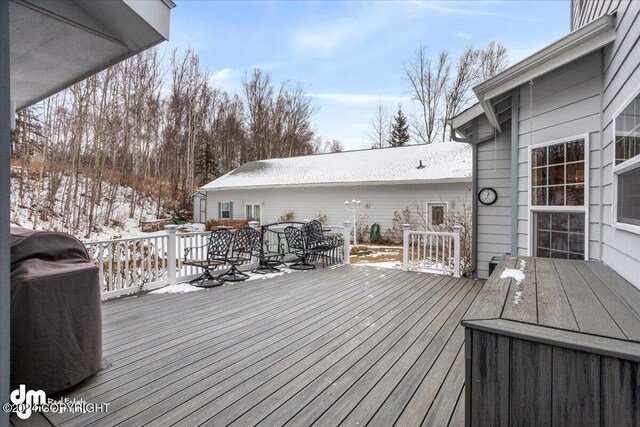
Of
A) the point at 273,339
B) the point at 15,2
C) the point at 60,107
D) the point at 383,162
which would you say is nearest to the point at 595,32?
the point at 273,339

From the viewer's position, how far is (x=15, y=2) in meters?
1.96

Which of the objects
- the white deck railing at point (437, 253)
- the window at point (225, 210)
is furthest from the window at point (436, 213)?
the window at point (225, 210)

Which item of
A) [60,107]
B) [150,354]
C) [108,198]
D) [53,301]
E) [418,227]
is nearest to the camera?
[53,301]

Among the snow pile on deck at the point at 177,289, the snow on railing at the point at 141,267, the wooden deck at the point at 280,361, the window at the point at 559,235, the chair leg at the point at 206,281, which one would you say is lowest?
the wooden deck at the point at 280,361

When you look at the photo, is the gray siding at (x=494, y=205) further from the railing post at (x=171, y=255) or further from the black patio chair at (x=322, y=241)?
the railing post at (x=171, y=255)

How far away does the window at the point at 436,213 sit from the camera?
1227 cm

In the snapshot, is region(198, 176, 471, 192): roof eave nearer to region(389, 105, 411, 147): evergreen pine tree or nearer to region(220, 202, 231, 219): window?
region(220, 202, 231, 219): window

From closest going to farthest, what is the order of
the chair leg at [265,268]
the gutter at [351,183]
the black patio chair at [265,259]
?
the chair leg at [265,268] < the black patio chair at [265,259] < the gutter at [351,183]

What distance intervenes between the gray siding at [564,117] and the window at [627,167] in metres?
0.67

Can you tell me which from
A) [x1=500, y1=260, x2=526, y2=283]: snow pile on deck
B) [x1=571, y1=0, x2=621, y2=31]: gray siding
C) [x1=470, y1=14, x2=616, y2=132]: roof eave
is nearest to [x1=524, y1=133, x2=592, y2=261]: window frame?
[x1=470, y1=14, x2=616, y2=132]: roof eave

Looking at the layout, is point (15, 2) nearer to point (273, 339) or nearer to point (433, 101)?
point (273, 339)

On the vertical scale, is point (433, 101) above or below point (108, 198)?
above

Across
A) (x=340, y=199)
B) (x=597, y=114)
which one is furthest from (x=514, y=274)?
(x=340, y=199)

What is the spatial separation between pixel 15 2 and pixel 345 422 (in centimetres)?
324
